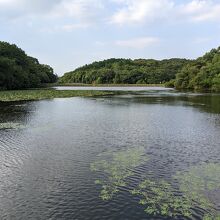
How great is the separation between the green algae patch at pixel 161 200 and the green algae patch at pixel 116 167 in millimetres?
1135

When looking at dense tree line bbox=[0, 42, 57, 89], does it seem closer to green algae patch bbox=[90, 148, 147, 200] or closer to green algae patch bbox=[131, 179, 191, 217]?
green algae patch bbox=[90, 148, 147, 200]

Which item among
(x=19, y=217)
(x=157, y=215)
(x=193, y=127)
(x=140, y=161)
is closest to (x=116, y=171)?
(x=140, y=161)

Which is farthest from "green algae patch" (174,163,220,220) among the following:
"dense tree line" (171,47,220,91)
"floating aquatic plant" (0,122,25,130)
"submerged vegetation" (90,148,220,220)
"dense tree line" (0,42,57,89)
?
"dense tree line" (171,47,220,91)

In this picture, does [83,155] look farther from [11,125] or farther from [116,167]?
[11,125]

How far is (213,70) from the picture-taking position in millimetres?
119625

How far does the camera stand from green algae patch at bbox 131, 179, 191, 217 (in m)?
12.5

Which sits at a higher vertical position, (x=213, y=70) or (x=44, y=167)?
(x=213, y=70)

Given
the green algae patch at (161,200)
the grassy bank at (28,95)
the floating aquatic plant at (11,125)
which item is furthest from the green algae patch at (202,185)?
the grassy bank at (28,95)

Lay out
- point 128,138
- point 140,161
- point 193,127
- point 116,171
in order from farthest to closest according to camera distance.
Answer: point 193,127 < point 128,138 < point 140,161 < point 116,171

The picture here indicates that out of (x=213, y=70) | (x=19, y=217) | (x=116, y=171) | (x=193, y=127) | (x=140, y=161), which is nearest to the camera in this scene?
(x=19, y=217)

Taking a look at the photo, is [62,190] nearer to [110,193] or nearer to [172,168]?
[110,193]

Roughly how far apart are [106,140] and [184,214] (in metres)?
14.0

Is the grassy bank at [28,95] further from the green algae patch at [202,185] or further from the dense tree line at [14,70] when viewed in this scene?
the green algae patch at [202,185]

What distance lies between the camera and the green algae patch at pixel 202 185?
13.1m
